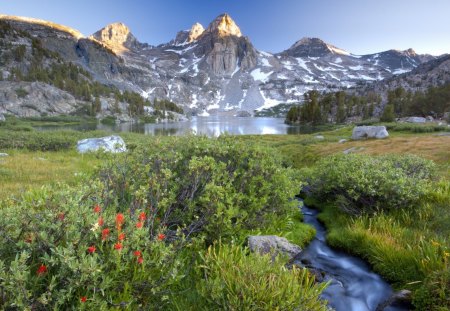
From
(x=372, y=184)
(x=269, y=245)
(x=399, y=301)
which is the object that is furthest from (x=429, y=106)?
(x=269, y=245)

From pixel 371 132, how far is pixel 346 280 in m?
38.7

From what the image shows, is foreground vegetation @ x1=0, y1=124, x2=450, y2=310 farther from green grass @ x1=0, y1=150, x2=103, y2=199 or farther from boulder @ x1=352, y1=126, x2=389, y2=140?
boulder @ x1=352, y1=126, x2=389, y2=140

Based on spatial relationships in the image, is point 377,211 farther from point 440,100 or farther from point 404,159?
point 440,100

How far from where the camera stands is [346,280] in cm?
941

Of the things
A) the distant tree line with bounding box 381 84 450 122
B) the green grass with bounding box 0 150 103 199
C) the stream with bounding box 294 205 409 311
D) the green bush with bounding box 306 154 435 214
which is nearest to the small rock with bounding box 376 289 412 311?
the stream with bounding box 294 205 409 311

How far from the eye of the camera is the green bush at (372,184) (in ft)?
39.9

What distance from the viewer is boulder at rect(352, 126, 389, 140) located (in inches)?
1646

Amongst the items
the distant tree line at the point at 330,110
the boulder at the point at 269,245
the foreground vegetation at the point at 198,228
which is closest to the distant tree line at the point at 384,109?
the distant tree line at the point at 330,110

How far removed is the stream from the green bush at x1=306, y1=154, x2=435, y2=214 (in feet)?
9.05

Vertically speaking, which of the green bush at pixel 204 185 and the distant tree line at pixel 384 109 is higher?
the distant tree line at pixel 384 109

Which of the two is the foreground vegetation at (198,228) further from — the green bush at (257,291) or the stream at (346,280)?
the stream at (346,280)

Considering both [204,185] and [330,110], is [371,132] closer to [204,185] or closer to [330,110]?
[204,185]

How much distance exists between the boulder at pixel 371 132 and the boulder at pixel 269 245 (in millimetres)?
37921

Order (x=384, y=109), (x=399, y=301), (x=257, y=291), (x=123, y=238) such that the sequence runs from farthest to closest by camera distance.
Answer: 1. (x=384, y=109)
2. (x=399, y=301)
3. (x=257, y=291)
4. (x=123, y=238)
